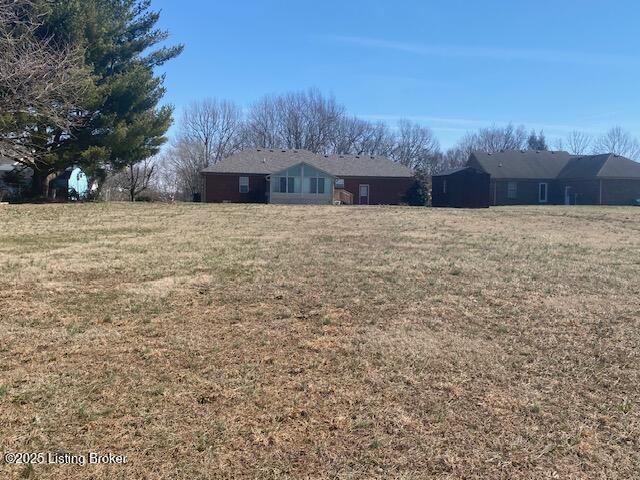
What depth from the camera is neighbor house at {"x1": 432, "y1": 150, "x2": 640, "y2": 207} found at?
40188 millimetres

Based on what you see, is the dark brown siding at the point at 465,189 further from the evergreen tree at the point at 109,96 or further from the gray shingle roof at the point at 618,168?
the evergreen tree at the point at 109,96

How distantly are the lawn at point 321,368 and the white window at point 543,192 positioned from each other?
122ft

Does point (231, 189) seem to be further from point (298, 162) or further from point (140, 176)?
point (140, 176)

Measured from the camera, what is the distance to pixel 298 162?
38094 mm

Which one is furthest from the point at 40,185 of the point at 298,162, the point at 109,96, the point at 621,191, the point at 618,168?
the point at 618,168

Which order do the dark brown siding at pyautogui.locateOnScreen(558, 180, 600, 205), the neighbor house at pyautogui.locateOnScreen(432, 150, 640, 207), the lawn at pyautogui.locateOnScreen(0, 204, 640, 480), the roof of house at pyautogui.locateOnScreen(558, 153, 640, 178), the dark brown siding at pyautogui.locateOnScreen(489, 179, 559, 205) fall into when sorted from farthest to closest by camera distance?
the dark brown siding at pyautogui.locateOnScreen(489, 179, 559, 205)
the dark brown siding at pyautogui.locateOnScreen(558, 180, 600, 205)
the roof of house at pyautogui.locateOnScreen(558, 153, 640, 178)
the neighbor house at pyautogui.locateOnScreen(432, 150, 640, 207)
the lawn at pyautogui.locateOnScreen(0, 204, 640, 480)

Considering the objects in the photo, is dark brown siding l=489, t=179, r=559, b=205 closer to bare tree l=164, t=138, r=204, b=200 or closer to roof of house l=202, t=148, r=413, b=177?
roof of house l=202, t=148, r=413, b=177

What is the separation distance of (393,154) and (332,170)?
29023mm

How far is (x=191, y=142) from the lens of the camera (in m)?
58.9

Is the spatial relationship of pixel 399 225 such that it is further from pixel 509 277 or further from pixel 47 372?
pixel 47 372

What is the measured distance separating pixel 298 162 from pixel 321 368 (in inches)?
1364

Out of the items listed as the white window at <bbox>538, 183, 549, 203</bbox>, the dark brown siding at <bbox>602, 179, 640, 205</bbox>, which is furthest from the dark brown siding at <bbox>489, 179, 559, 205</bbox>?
the dark brown siding at <bbox>602, 179, 640, 205</bbox>

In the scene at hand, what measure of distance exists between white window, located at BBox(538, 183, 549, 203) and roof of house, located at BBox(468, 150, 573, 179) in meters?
0.69

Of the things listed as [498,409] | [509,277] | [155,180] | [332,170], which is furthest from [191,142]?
[498,409]
